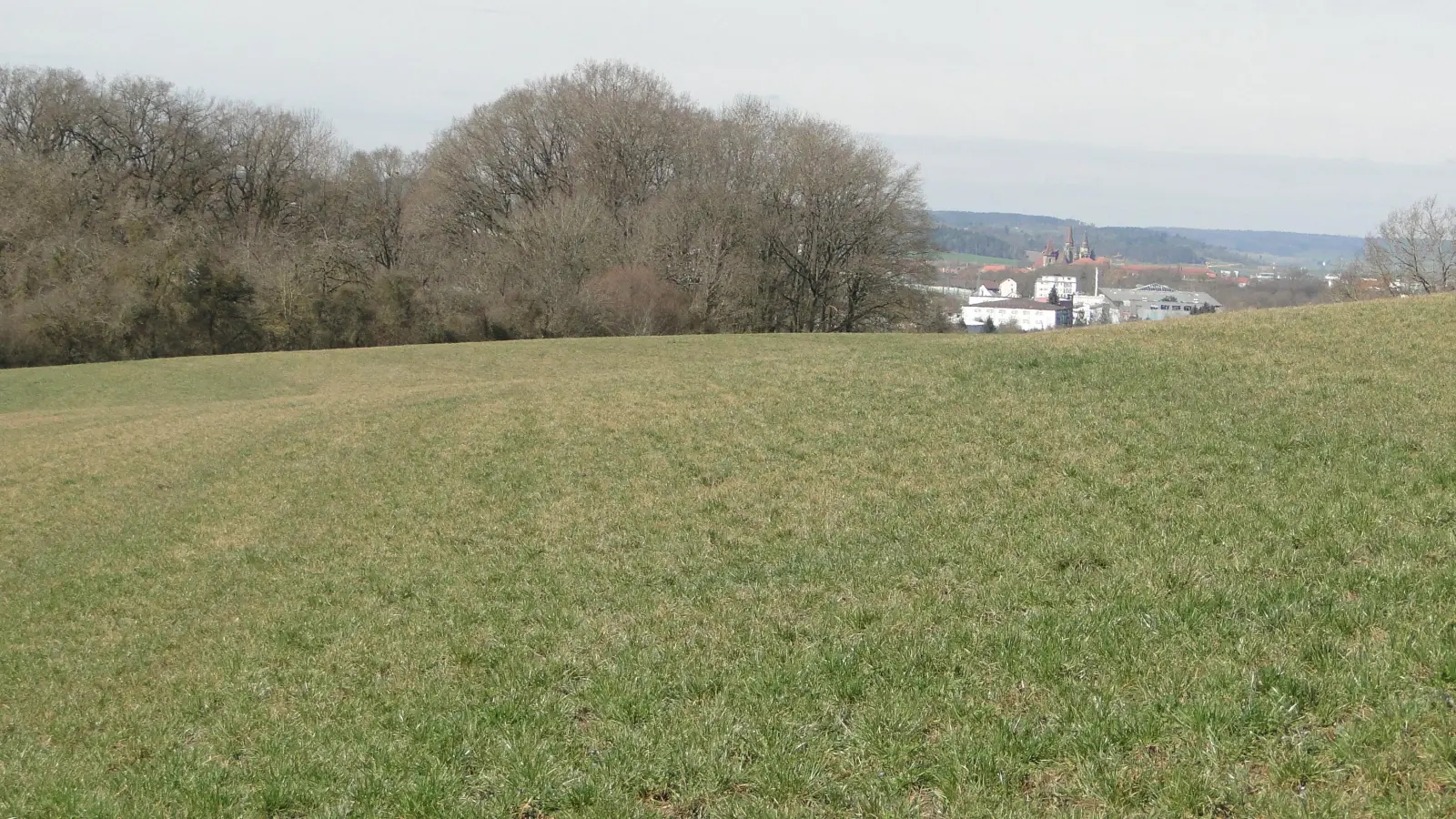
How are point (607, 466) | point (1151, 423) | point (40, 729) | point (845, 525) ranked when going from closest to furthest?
1. point (40, 729)
2. point (845, 525)
3. point (1151, 423)
4. point (607, 466)

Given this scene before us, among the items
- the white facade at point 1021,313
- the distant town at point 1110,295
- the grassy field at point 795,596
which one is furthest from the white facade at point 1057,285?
the grassy field at point 795,596

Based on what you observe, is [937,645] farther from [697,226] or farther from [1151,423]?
[697,226]

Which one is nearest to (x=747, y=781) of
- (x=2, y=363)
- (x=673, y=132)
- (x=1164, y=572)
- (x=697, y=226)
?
(x=1164, y=572)

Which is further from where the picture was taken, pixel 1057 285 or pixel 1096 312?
pixel 1057 285

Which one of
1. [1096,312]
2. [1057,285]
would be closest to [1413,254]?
[1096,312]

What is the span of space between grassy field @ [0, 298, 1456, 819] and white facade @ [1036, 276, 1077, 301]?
136 metres

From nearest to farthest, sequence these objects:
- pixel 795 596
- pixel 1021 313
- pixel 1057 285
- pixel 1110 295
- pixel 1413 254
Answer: pixel 795 596 < pixel 1413 254 < pixel 1110 295 < pixel 1021 313 < pixel 1057 285

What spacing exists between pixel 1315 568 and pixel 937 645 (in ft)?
11.3

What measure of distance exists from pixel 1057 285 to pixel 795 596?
155m

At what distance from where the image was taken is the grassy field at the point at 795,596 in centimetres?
576

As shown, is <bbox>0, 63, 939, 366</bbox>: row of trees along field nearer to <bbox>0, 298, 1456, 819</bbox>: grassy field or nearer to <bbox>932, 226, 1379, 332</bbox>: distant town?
<bbox>932, 226, 1379, 332</bbox>: distant town

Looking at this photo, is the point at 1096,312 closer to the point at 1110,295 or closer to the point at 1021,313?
the point at 1110,295

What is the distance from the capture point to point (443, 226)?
69938mm

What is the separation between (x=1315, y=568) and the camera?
8320mm
